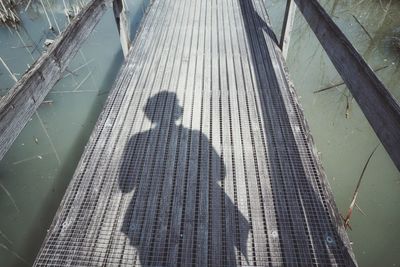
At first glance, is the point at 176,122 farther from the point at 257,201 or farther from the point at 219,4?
the point at 219,4

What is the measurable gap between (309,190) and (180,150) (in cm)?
123

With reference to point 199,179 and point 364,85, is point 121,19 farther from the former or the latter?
point 364,85

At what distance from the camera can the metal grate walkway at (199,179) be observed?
1.96 meters

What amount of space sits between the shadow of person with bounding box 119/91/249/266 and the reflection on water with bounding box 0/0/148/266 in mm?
1715

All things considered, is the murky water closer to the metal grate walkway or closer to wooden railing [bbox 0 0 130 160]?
the metal grate walkway

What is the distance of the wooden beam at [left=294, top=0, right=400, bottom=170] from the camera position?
5.04 ft

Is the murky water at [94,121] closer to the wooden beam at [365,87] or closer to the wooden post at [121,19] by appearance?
the wooden post at [121,19]

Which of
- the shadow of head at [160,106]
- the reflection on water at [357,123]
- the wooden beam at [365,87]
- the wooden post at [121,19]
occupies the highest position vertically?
the wooden beam at [365,87]

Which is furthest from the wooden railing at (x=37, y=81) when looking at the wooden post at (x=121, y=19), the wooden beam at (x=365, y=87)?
the wooden beam at (x=365, y=87)

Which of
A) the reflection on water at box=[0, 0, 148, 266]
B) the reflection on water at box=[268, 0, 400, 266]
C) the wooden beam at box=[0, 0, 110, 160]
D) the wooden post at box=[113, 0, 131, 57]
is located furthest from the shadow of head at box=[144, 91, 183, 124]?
the reflection on water at box=[268, 0, 400, 266]

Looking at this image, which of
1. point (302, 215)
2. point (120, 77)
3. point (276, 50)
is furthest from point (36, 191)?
point (276, 50)

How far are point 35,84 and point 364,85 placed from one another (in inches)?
89.0

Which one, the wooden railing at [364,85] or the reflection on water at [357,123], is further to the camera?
the reflection on water at [357,123]

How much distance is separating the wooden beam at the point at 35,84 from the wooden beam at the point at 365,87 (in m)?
2.23
